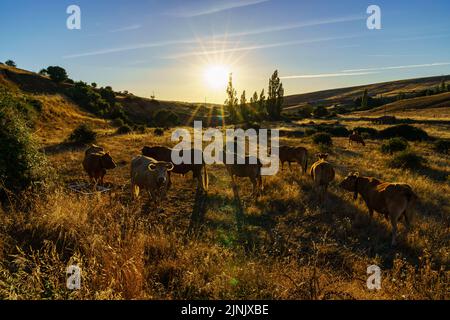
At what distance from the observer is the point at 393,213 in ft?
26.1

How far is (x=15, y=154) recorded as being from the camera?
866cm

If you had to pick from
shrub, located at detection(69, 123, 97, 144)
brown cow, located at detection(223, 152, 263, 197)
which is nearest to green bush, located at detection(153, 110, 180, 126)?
shrub, located at detection(69, 123, 97, 144)

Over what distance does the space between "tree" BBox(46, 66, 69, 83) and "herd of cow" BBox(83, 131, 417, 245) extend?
226 feet

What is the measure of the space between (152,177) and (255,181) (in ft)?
14.3

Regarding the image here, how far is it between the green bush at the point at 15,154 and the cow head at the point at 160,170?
3450 mm

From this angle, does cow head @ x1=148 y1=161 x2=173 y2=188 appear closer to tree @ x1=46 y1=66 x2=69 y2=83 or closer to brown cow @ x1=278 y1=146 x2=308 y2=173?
brown cow @ x1=278 y1=146 x2=308 y2=173

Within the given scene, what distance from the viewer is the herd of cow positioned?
26.1 feet

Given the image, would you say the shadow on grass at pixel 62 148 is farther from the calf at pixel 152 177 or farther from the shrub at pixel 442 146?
the shrub at pixel 442 146

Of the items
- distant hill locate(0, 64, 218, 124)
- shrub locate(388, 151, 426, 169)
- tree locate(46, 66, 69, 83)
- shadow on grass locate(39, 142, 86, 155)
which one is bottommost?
shrub locate(388, 151, 426, 169)

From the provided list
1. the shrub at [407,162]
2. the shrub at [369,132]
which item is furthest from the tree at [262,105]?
the shrub at [407,162]
